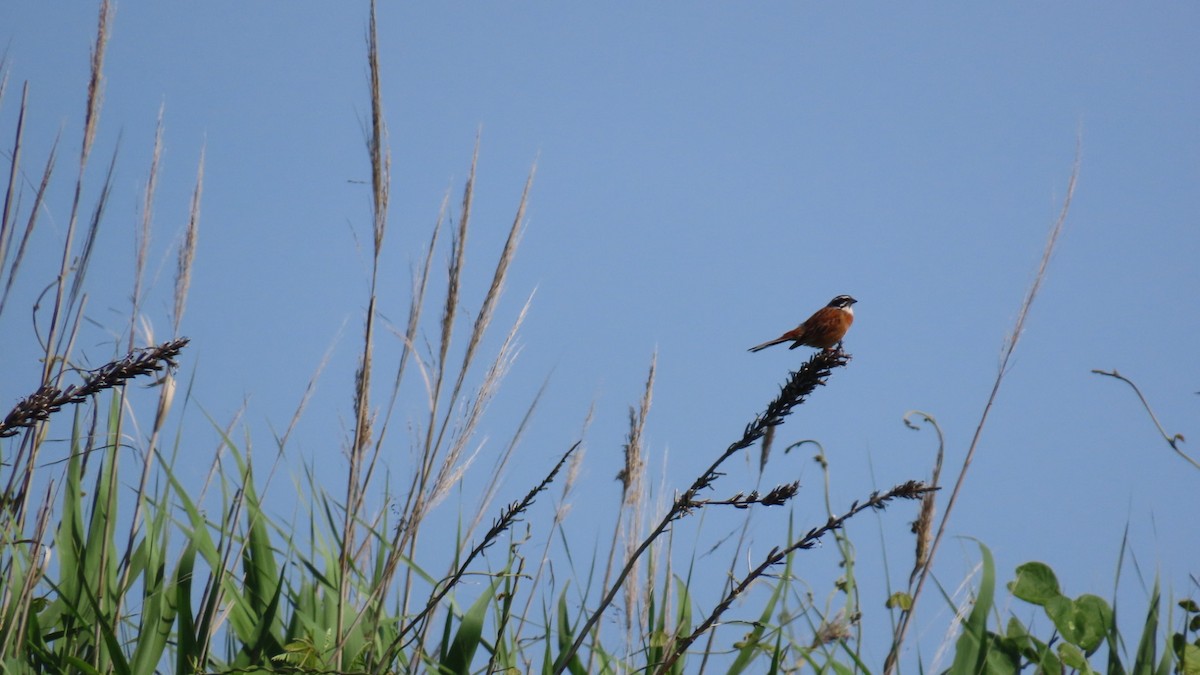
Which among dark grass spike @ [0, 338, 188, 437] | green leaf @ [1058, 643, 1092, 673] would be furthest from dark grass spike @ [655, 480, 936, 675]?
green leaf @ [1058, 643, 1092, 673]

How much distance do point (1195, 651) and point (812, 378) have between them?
1.91 m

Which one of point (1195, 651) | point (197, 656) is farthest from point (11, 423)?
point (1195, 651)

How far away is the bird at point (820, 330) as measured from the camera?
2.74 meters

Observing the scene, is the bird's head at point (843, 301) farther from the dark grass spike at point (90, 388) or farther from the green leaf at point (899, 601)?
the dark grass spike at point (90, 388)

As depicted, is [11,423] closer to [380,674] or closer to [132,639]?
[380,674]

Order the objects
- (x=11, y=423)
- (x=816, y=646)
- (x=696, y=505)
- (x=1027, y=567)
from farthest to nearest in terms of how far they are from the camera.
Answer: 1. (x=1027, y=567)
2. (x=816, y=646)
3. (x=696, y=505)
4. (x=11, y=423)

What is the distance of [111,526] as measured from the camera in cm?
195

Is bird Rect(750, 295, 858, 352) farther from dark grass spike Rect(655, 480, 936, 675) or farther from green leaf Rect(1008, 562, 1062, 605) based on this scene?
dark grass spike Rect(655, 480, 936, 675)

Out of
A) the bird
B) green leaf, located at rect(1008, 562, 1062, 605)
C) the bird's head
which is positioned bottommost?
green leaf, located at rect(1008, 562, 1062, 605)

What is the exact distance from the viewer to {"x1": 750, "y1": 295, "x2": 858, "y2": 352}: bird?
2740 millimetres

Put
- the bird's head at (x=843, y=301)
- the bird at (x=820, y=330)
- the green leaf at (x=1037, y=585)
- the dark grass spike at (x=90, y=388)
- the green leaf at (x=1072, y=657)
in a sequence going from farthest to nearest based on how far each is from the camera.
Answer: the bird's head at (x=843, y=301) → the bird at (x=820, y=330) → the green leaf at (x=1037, y=585) → the green leaf at (x=1072, y=657) → the dark grass spike at (x=90, y=388)

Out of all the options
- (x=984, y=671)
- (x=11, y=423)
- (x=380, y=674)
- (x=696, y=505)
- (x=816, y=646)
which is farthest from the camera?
(x=984, y=671)

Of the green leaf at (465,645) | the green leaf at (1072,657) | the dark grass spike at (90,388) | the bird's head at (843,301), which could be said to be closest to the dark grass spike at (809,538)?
the dark grass spike at (90,388)

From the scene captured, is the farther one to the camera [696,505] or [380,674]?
[380,674]
